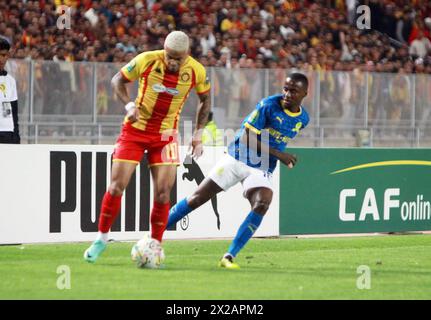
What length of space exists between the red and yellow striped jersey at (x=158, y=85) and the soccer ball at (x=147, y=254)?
1.20m

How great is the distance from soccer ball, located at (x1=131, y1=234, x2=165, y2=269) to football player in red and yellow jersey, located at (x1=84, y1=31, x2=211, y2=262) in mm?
205

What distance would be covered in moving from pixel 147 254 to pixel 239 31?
13995 mm

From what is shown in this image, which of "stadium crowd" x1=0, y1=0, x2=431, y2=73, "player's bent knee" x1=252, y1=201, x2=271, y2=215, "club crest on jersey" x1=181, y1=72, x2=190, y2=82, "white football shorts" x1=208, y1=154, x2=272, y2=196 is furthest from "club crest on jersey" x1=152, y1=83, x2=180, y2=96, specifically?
"stadium crowd" x1=0, y1=0, x2=431, y2=73

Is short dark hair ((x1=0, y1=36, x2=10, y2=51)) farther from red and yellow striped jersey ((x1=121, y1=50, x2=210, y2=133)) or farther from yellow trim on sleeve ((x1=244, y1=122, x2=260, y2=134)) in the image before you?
yellow trim on sleeve ((x1=244, y1=122, x2=260, y2=134))

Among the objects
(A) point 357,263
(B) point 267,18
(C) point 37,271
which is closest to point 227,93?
(B) point 267,18

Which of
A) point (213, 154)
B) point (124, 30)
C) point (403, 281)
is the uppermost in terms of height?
point (124, 30)

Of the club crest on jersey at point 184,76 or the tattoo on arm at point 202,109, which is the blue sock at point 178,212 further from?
the club crest on jersey at point 184,76

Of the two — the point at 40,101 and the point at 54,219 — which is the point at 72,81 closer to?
the point at 40,101

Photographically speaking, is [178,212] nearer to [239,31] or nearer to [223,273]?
[223,273]

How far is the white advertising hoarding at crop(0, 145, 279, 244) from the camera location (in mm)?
13555

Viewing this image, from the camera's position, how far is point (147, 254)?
10734mm

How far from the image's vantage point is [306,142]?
20844 mm

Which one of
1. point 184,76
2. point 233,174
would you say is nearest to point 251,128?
point 233,174
